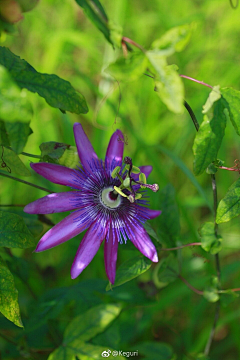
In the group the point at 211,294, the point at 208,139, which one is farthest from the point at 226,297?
the point at 208,139

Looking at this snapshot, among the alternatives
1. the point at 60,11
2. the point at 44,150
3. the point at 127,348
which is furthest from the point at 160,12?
the point at 127,348

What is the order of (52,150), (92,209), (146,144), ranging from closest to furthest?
(52,150) < (92,209) < (146,144)

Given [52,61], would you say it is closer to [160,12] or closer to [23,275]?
[160,12]

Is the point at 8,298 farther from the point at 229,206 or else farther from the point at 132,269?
the point at 229,206

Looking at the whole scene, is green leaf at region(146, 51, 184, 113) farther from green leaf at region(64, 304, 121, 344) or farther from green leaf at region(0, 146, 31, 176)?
green leaf at region(64, 304, 121, 344)

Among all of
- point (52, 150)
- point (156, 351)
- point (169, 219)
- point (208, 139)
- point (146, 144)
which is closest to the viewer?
point (208, 139)

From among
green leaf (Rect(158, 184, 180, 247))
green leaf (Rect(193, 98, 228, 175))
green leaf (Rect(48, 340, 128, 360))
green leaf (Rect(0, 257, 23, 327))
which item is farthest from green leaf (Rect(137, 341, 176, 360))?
green leaf (Rect(193, 98, 228, 175))
